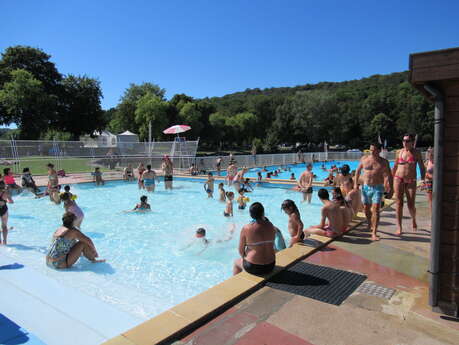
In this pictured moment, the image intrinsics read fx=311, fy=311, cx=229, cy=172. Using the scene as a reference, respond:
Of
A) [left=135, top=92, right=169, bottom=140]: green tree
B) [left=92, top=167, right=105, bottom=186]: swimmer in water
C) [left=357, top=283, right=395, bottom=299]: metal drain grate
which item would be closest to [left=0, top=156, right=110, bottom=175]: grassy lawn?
[left=92, top=167, right=105, bottom=186]: swimmer in water

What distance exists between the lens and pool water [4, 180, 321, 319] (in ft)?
17.1

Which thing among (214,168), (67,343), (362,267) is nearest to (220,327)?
(67,343)

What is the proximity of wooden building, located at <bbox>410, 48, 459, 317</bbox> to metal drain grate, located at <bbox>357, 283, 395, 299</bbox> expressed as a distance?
0.64m

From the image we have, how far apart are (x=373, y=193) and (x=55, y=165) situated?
18014mm

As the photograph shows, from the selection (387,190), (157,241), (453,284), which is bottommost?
(157,241)

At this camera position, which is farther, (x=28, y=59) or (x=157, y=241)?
(x=28, y=59)

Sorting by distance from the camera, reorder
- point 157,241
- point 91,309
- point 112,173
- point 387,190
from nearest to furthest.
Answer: point 91,309 < point 387,190 < point 157,241 < point 112,173

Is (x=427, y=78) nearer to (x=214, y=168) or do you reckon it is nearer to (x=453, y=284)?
(x=453, y=284)

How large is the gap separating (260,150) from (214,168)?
30.0 meters

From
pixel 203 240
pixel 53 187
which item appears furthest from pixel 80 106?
pixel 203 240

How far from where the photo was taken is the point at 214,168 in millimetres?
22859

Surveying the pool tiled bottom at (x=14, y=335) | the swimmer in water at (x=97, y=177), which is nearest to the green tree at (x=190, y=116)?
the swimmer in water at (x=97, y=177)

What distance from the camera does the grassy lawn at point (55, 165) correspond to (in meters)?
17.5

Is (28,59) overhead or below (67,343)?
overhead
